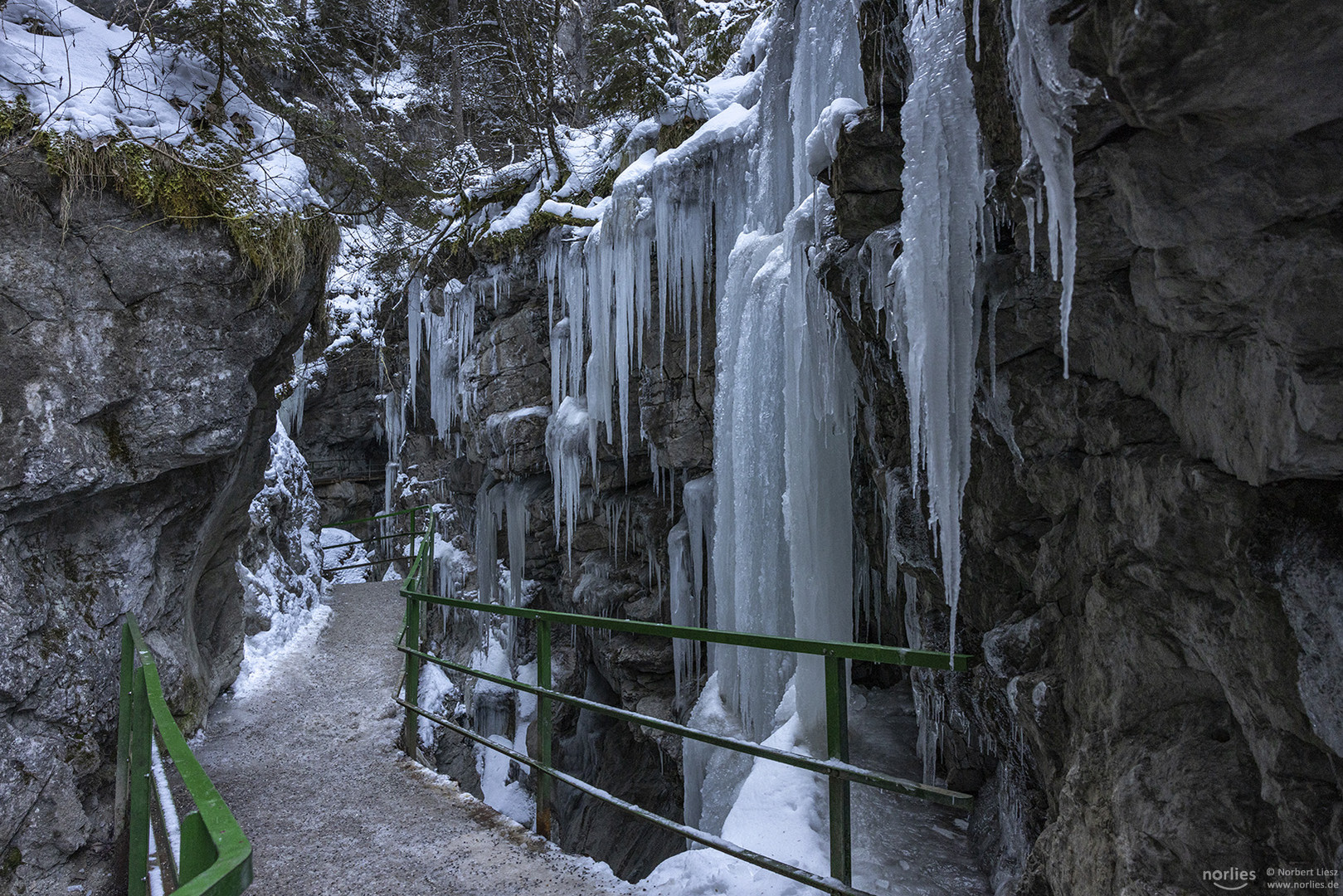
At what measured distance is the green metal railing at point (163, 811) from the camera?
3.22ft

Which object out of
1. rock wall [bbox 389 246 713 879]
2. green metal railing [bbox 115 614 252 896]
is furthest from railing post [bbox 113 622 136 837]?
rock wall [bbox 389 246 713 879]

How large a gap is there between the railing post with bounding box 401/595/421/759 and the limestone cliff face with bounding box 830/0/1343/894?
9.42 feet

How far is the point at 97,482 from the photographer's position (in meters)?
3.99

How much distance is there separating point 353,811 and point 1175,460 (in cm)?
351

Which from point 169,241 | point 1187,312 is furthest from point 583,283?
point 1187,312

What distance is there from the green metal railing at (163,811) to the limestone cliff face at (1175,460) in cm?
184

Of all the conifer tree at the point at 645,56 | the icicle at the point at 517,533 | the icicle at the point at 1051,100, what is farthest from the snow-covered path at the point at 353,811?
the conifer tree at the point at 645,56

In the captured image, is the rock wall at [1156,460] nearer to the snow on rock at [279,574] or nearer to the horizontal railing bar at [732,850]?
the horizontal railing bar at [732,850]

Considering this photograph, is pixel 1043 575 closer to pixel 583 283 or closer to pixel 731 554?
pixel 731 554

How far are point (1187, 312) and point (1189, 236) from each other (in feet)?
0.71

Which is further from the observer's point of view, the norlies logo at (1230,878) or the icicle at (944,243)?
the icicle at (944,243)

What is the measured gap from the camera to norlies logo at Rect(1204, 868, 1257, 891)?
5.68 feet

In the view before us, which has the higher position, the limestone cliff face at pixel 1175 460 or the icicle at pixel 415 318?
the icicle at pixel 415 318

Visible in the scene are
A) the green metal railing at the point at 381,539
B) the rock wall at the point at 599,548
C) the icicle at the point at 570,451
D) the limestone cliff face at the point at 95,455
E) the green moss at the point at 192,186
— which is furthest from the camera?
the green metal railing at the point at 381,539
